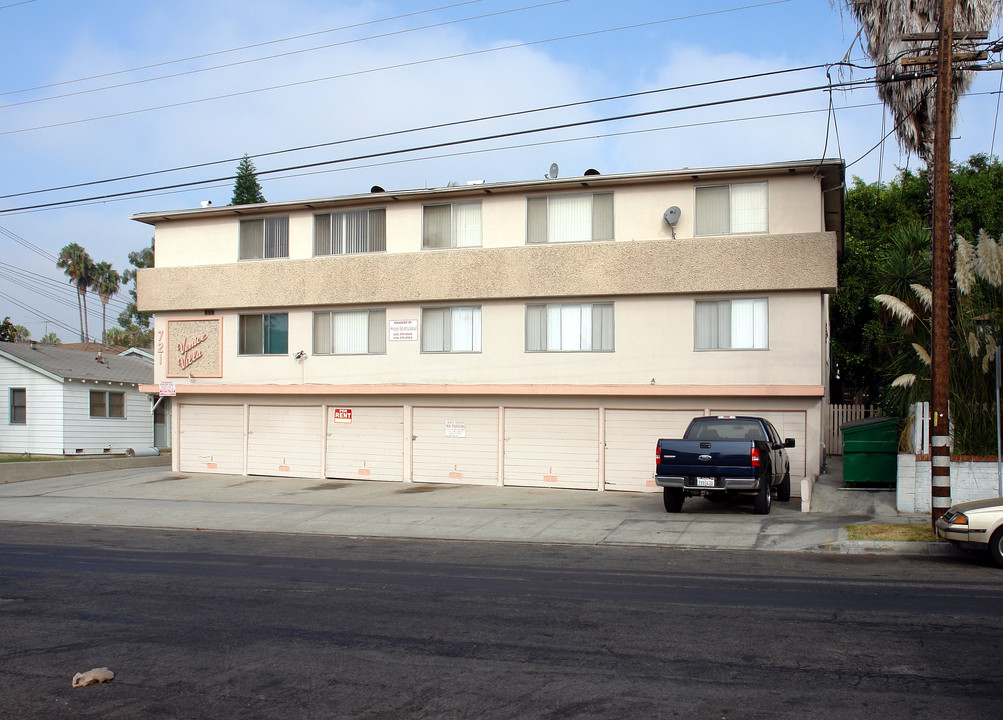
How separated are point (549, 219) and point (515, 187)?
1.16 m

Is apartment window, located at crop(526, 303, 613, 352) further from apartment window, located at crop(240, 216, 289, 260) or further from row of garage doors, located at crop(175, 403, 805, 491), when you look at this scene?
apartment window, located at crop(240, 216, 289, 260)

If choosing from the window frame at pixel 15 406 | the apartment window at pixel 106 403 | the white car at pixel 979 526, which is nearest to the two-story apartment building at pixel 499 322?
the white car at pixel 979 526

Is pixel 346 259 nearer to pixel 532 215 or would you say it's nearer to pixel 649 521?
pixel 532 215

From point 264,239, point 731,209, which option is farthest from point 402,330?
point 731,209

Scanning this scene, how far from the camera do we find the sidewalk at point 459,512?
14812 millimetres

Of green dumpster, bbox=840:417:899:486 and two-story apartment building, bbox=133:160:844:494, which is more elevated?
two-story apartment building, bbox=133:160:844:494

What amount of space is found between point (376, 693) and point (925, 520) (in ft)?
38.3

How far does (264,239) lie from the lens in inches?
1013

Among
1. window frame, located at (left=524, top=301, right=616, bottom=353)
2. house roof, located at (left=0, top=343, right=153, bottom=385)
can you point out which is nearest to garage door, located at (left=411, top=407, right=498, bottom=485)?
window frame, located at (left=524, top=301, right=616, bottom=353)

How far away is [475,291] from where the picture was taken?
76.1 ft

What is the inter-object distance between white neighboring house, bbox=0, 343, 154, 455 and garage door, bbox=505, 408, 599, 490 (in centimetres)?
1755

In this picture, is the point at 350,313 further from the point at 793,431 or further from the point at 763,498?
the point at 763,498

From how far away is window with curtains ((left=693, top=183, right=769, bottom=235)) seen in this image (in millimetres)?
21156

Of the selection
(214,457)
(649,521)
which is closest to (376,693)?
(649,521)
